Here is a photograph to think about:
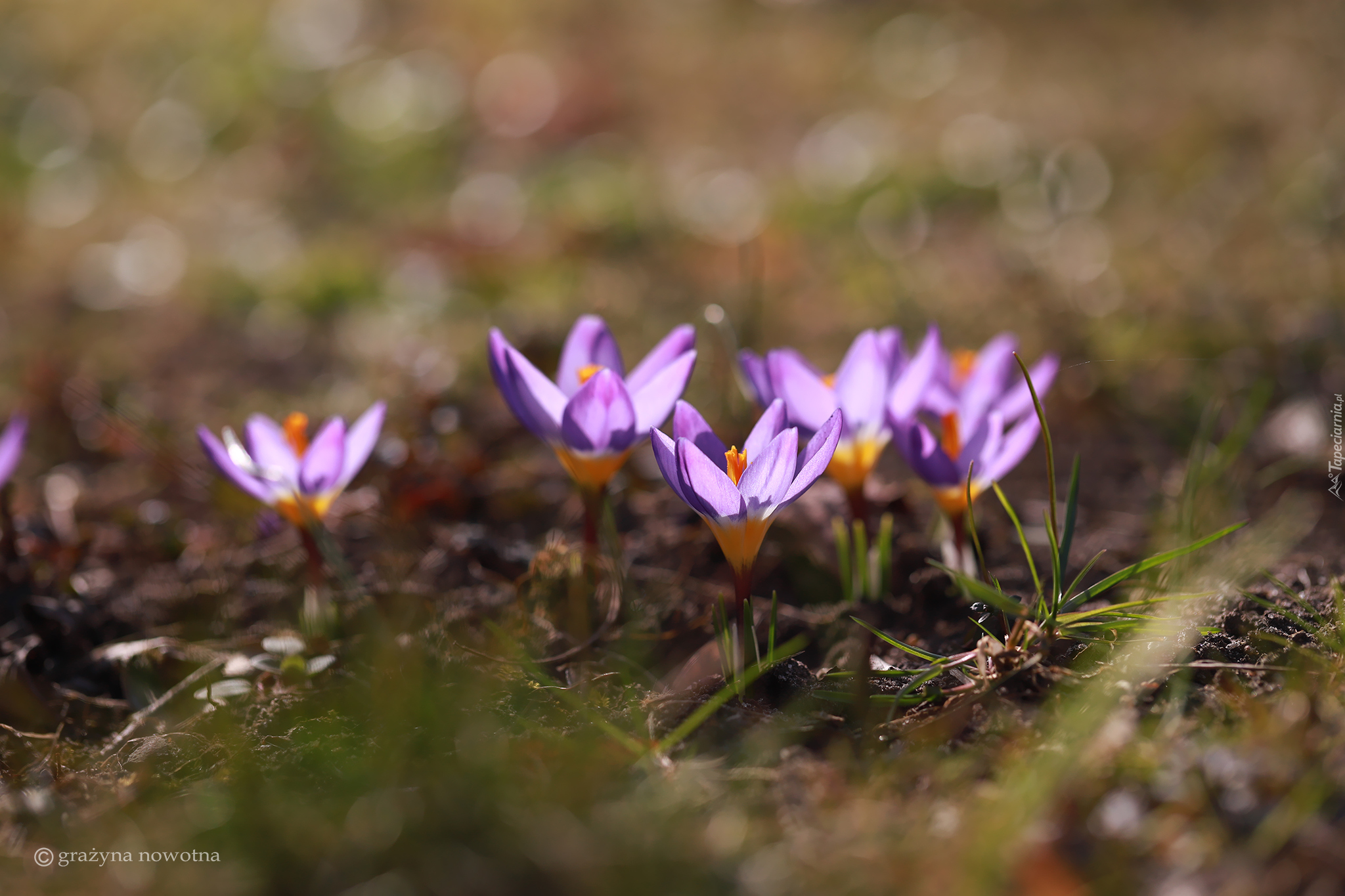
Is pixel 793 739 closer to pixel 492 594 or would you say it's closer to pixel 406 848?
pixel 406 848

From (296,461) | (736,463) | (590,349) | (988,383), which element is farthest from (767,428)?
(296,461)

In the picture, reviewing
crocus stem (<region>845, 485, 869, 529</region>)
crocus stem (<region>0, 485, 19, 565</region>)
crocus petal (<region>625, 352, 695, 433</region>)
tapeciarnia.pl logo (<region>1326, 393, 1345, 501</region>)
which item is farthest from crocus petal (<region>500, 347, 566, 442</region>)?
tapeciarnia.pl logo (<region>1326, 393, 1345, 501</region>)

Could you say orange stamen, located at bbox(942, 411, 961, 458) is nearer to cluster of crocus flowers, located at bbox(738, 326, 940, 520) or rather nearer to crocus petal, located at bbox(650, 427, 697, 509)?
cluster of crocus flowers, located at bbox(738, 326, 940, 520)

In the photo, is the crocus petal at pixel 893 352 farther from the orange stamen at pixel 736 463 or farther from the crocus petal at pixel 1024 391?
the orange stamen at pixel 736 463

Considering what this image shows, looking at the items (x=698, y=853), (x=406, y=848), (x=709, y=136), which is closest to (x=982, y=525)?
(x=698, y=853)

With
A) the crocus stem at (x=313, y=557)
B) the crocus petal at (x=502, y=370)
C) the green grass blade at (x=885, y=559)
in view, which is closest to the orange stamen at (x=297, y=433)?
the crocus stem at (x=313, y=557)
